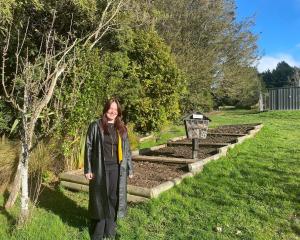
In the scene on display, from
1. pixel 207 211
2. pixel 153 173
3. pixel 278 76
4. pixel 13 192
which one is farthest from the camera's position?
pixel 278 76

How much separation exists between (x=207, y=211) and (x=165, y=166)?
3.05 m

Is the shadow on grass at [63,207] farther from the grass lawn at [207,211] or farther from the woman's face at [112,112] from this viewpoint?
the woman's face at [112,112]

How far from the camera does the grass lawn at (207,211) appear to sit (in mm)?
5426

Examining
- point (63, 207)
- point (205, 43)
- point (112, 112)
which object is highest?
point (205, 43)

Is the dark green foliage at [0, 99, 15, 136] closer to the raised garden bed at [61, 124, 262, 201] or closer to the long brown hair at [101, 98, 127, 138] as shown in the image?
the raised garden bed at [61, 124, 262, 201]

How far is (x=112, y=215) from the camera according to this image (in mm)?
5504

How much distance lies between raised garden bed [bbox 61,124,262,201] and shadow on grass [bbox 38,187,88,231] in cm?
37

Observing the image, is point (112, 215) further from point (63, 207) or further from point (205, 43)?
point (205, 43)

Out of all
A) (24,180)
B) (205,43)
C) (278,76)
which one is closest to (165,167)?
(24,180)

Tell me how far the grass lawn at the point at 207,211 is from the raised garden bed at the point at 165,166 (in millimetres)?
183

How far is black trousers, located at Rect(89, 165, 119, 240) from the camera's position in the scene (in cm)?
542

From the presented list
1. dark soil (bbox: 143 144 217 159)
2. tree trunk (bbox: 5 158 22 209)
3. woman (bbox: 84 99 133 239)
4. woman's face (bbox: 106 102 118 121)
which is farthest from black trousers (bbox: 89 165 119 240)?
dark soil (bbox: 143 144 217 159)

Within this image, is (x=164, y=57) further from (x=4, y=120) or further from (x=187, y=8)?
(x=187, y=8)

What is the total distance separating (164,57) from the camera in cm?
1082
